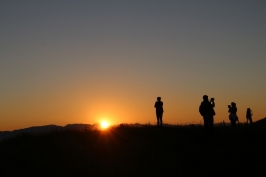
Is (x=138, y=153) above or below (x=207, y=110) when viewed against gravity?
below

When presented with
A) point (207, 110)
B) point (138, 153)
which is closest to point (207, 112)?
point (207, 110)

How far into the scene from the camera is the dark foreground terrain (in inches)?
789

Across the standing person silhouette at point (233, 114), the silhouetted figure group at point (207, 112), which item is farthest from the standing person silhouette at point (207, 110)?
the standing person silhouette at point (233, 114)

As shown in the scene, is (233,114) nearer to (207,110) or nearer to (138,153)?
(207,110)

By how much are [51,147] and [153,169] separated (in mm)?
7050

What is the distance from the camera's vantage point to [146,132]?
2641 centimetres

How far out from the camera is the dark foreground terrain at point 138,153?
789 inches

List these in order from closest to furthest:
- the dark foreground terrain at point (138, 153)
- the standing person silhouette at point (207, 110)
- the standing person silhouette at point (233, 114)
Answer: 1. the dark foreground terrain at point (138, 153)
2. the standing person silhouette at point (207, 110)
3. the standing person silhouette at point (233, 114)

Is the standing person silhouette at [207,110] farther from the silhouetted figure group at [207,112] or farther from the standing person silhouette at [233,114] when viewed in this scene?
the standing person silhouette at [233,114]

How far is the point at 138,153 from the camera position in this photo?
2264 centimetres

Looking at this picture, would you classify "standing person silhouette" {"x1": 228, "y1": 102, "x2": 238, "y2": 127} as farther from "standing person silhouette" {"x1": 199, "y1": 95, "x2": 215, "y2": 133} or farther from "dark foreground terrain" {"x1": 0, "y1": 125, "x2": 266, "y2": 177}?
"standing person silhouette" {"x1": 199, "y1": 95, "x2": 215, "y2": 133}

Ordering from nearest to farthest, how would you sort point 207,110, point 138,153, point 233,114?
point 138,153, point 207,110, point 233,114

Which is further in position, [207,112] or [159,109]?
[159,109]

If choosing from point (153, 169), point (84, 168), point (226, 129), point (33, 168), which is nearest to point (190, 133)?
point (226, 129)
